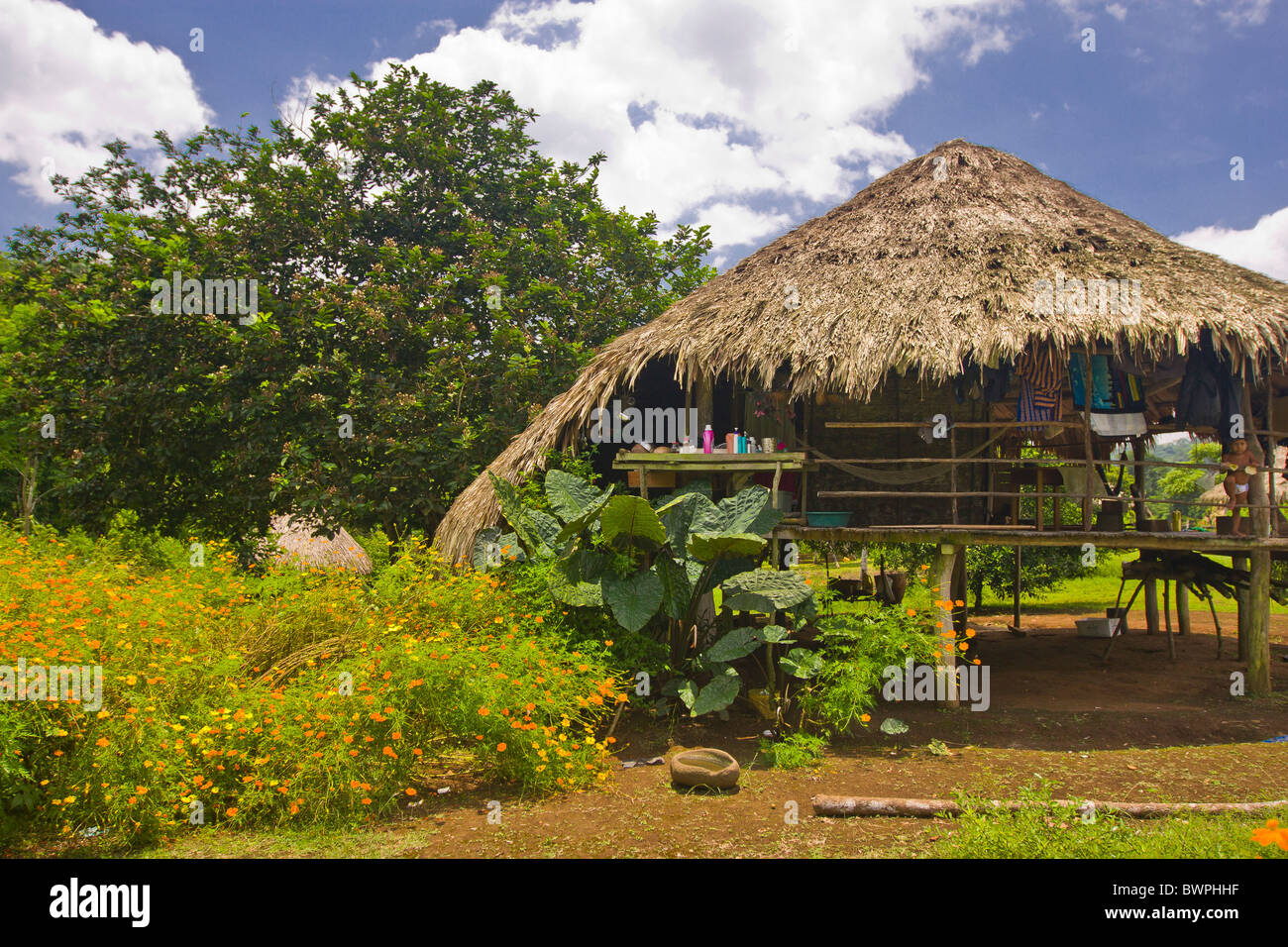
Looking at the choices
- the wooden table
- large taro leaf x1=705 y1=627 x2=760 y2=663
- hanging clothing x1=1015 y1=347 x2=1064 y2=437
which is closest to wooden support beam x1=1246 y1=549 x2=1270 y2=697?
hanging clothing x1=1015 y1=347 x2=1064 y2=437

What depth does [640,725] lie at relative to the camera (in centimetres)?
720

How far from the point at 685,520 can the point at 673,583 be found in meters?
0.60

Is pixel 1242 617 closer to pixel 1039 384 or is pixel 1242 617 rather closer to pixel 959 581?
pixel 959 581

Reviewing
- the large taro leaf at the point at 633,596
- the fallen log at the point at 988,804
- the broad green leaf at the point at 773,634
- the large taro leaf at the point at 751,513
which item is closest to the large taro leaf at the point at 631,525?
the large taro leaf at the point at 633,596

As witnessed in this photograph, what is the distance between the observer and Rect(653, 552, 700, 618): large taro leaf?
7375 millimetres

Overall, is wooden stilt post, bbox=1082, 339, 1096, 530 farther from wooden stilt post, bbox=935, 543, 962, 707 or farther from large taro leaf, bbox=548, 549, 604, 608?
large taro leaf, bbox=548, 549, 604, 608

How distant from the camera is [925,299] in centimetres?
836

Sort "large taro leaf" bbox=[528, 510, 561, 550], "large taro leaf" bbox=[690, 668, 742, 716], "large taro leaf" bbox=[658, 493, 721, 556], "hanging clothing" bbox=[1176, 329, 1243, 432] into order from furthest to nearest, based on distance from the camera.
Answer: "hanging clothing" bbox=[1176, 329, 1243, 432] < "large taro leaf" bbox=[528, 510, 561, 550] < "large taro leaf" bbox=[658, 493, 721, 556] < "large taro leaf" bbox=[690, 668, 742, 716]

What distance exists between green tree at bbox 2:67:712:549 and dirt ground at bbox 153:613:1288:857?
688 centimetres

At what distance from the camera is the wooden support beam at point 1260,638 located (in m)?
8.28

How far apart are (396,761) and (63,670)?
80.2 inches

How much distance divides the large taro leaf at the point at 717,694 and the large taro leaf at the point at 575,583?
3.91ft

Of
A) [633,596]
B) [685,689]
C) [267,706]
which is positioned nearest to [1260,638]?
[685,689]

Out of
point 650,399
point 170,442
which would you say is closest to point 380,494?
point 170,442
